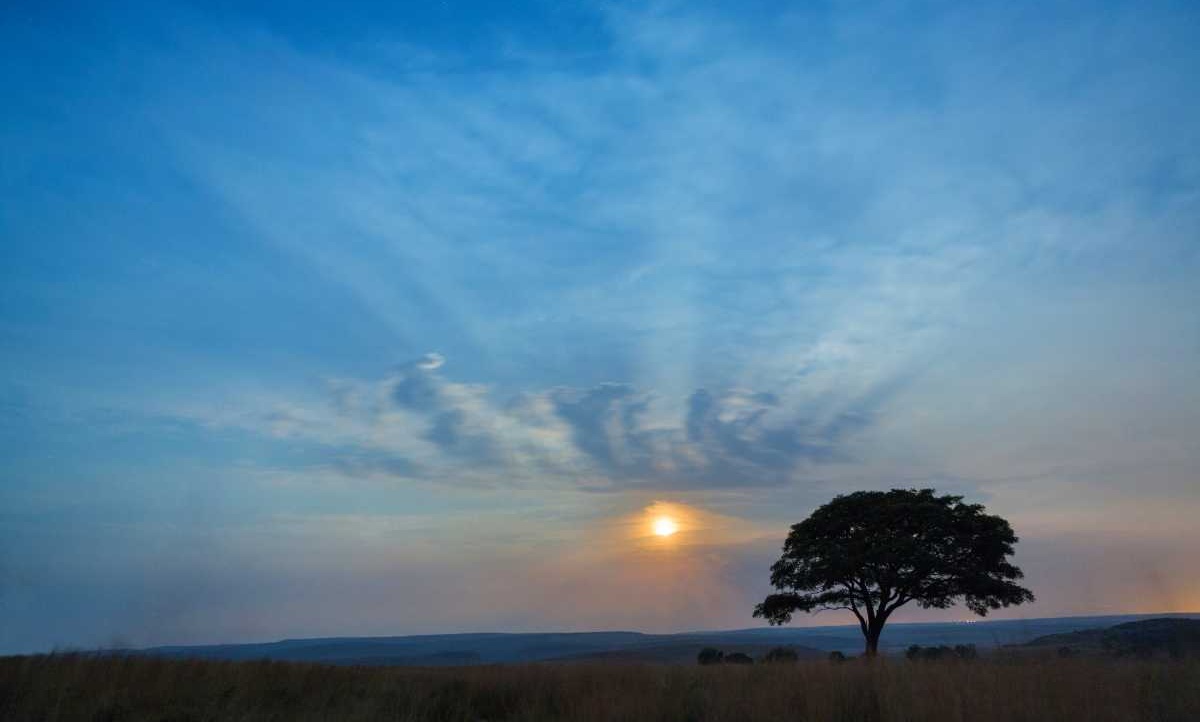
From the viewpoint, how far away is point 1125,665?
43.4ft

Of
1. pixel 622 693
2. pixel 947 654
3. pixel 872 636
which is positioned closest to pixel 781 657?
pixel 872 636

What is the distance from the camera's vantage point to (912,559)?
33344 mm

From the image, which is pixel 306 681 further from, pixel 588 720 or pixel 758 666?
pixel 758 666

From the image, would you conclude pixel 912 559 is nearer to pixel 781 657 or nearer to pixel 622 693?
pixel 781 657

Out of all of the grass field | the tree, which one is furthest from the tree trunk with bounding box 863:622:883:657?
the grass field

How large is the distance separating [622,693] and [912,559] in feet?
81.2

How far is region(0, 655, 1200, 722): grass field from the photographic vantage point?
1033cm

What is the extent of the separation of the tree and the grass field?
20789mm

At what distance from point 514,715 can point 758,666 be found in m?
7.15

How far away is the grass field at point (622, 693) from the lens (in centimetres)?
1033

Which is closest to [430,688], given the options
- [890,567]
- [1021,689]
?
[1021,689]

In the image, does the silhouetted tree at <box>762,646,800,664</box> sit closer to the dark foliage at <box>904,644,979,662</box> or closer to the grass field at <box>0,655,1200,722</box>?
the dark foliage at <box>904,644,979,662</box>

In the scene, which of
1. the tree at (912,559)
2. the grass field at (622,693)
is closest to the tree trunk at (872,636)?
the tree at (912,559)

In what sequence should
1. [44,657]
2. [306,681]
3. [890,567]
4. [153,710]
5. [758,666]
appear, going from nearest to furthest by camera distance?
[153,710]
[44,657]
[306,681]
[758,666]
[890,567]
